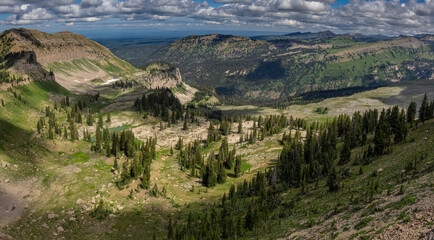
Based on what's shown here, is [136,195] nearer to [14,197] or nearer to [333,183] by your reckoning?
[14,197]

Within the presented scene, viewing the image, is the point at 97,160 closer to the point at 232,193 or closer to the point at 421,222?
the point at 232,193

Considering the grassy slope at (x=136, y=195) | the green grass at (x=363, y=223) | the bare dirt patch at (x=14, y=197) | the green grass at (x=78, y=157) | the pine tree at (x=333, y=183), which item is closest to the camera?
the green grass at (x=363, y=223)

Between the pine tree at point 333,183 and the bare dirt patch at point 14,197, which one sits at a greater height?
the pine tree at point 333,183

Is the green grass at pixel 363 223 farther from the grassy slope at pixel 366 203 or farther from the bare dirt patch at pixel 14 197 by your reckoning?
the bare dirt patch at pixel 14 197

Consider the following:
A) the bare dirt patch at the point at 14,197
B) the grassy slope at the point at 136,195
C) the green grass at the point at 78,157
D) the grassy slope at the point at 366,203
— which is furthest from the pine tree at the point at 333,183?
the green grass at the point at 78,157

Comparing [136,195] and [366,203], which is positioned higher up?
[366,203]

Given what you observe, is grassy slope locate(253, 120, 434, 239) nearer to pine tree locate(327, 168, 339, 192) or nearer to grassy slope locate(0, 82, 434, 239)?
grassy slope locate(0, 82, 434, 239)

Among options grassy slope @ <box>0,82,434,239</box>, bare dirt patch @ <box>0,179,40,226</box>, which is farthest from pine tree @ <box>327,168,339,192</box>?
bare dirt patch @ <box>0,179,40,226</box>

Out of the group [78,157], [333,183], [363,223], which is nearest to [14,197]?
[78,157]

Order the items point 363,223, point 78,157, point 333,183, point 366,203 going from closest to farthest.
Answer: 1. point 363,223
2. point 366,203
3. point 333,183
4. point 78,157

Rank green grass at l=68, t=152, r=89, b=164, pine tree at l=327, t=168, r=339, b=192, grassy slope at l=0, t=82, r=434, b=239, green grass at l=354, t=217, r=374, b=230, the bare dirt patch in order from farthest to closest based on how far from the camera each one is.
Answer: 1. green grass at l=68, t=152, r=89, b=164
2. pine tree at l=327, t=168, r=339, b=192
3. the bare dirt patch
4. grassy slope at l=0, t=82, r=434, b=239
5. green grass at l=354, t=217, r=374, b=230

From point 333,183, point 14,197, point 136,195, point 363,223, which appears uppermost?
point 363,223

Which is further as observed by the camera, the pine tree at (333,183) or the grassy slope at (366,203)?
the pine tree at (333,183)
